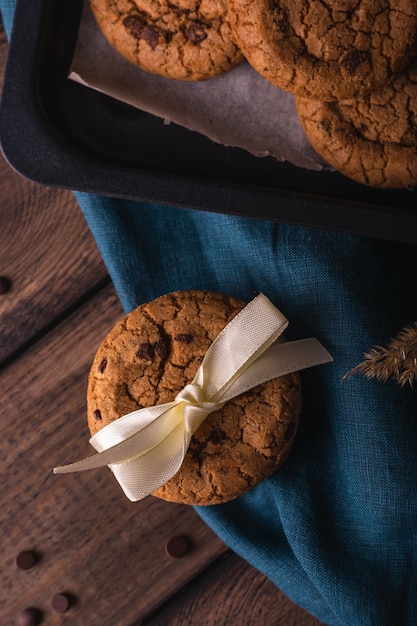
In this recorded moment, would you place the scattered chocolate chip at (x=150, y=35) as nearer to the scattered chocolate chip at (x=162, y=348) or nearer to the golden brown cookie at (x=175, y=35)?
the golden brown cookie at (x=175, y=35)

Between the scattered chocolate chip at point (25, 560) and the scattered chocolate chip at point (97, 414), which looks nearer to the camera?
the scattered chocolate chip at point (97, 414)

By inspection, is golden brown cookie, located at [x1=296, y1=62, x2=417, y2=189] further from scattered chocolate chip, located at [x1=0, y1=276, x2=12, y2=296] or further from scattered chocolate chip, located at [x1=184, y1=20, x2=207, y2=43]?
Result: scattered chocolate chip, located at [x1=0, y1=276, x2=12, y2=296]

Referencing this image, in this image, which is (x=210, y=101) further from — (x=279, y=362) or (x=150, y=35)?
(x=279, y=362)

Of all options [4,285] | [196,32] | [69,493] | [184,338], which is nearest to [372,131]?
[196,32]

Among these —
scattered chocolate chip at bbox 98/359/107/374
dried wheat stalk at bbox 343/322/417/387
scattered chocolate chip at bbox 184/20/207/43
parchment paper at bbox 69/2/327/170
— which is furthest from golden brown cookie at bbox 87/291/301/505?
scattered chocolate chip at bbox 184/20/207/43

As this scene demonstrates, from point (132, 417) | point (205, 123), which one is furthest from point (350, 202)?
point (132, 417)

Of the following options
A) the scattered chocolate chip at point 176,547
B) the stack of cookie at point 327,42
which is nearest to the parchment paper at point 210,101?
the stack of cookie at point 327,42
